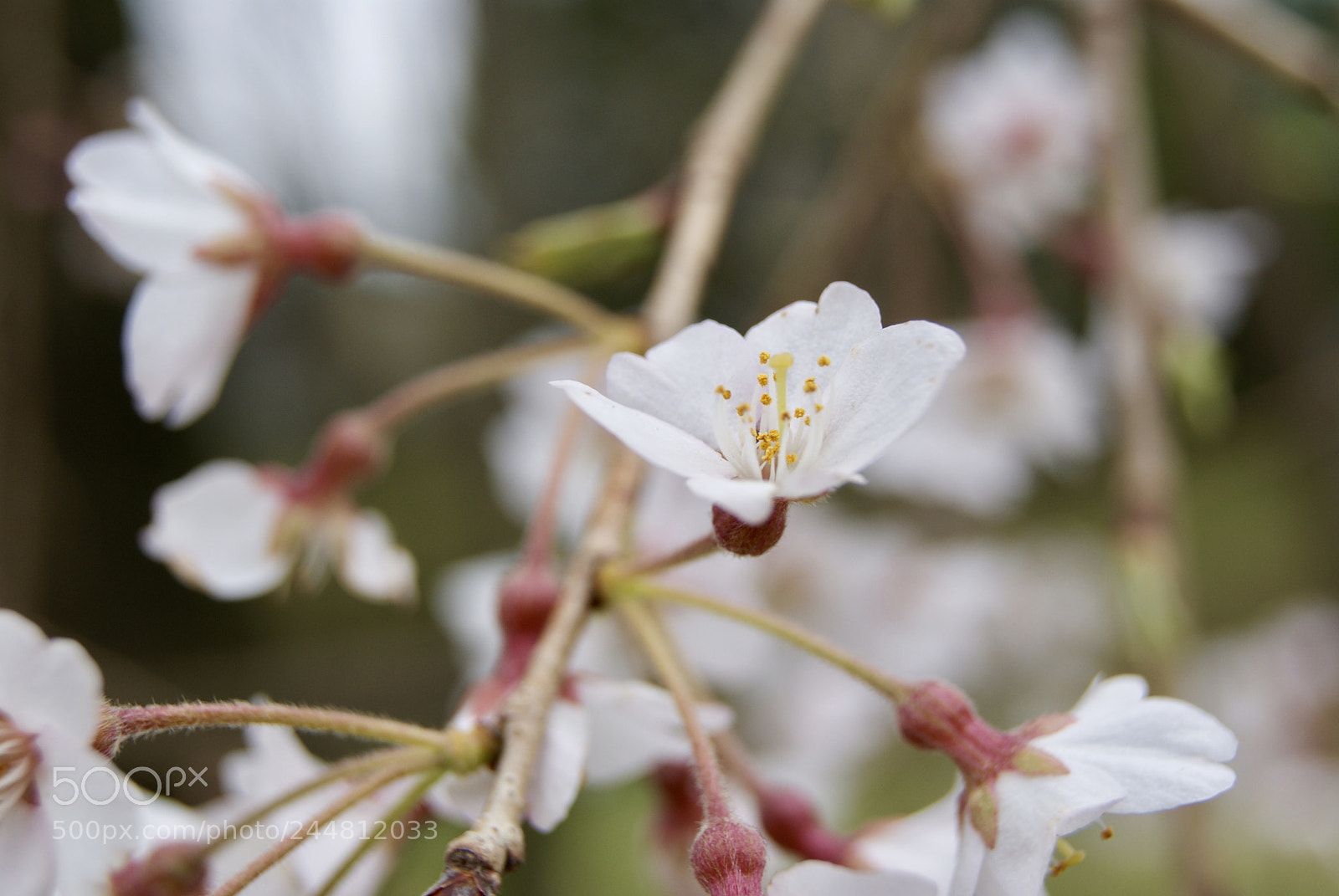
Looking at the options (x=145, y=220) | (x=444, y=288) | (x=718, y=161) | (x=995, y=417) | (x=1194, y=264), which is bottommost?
(x=145, y=220)

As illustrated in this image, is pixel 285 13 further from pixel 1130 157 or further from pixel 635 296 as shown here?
pixel 635 296

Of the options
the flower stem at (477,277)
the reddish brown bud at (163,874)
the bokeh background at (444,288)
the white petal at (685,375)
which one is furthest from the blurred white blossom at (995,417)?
the reddish brown bud at (163,874)

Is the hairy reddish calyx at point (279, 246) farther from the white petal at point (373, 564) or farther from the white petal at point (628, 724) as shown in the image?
the white petal at point (628, 724)

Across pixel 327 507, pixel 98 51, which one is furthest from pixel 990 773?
pixel 98 51

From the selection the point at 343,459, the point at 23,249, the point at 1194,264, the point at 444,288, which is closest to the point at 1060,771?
the point at 343,459

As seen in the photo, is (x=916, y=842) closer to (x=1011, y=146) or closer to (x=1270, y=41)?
(x=1270, y=41)

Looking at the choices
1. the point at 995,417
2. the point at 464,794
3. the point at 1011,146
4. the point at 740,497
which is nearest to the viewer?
the point at 740,497

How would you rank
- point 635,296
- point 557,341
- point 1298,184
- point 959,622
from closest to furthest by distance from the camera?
point 557,341 < point 959,622 < point 1298,184 < point 635,296

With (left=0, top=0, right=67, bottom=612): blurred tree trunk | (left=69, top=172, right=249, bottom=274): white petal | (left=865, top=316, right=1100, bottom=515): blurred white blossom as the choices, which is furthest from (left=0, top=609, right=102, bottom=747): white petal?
(left=0, top=0, right=67, bottom=612): blurred tree trunk
